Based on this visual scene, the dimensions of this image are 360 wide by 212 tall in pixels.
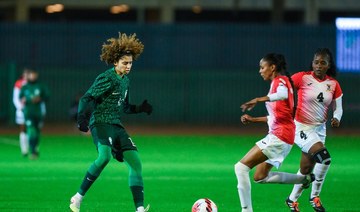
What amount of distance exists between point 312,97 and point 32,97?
11370 millimetres

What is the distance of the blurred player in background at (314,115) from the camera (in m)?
14.6

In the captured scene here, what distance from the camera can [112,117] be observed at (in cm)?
1398

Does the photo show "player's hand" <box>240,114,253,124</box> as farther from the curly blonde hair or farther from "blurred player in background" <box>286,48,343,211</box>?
the curly blonde hair

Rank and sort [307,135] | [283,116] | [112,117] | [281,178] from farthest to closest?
[307,135], [112,117], [281,178], [283,116]

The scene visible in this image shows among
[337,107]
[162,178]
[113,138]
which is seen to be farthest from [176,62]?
[113,138]

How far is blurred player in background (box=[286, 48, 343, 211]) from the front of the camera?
14609 millimetres

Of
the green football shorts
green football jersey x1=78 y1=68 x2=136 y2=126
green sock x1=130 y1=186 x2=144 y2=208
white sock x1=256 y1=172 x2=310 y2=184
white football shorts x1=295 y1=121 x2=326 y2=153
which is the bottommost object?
green sock x1=130 y1=186 x2=144 y2=208

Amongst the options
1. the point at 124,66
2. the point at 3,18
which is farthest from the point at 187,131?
the point at 124,66

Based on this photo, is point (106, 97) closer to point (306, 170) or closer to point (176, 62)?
point (306, 170)

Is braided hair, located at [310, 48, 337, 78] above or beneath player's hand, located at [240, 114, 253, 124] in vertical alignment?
above

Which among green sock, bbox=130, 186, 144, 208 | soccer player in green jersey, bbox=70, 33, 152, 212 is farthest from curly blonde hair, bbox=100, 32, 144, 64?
green sock, bbox=130, 186, 144, 208

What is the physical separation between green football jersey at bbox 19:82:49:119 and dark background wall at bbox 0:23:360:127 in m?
14.6

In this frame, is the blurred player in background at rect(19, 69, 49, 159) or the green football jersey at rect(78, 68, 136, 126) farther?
the blurred player in background at rect(19, 69, 49, 159)

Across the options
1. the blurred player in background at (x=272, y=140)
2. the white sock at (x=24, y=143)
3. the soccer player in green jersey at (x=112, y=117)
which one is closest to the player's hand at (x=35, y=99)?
the white sock at (x=24, y=143)
